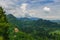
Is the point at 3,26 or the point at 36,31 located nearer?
the point at 3,26

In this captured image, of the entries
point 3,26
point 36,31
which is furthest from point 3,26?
point 36,31

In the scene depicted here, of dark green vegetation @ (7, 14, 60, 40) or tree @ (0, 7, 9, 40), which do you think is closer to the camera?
tree @ (0, 7, 9, 40)

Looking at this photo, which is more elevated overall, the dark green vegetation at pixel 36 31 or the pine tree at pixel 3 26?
the pine tree at pixel 3 26

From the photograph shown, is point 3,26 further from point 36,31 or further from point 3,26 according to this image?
point 36,31

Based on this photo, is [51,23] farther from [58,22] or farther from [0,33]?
[0,33]

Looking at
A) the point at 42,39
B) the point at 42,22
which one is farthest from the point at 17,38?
the point at 42,22

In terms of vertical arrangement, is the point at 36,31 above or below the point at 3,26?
below

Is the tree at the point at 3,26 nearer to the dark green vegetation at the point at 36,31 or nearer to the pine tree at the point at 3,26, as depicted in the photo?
the pine tree at the point at 3,26

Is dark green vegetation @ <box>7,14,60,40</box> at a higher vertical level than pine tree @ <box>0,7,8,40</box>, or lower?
lower

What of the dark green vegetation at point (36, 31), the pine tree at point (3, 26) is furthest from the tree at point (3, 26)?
the dark green vegetation at point (36, 31)

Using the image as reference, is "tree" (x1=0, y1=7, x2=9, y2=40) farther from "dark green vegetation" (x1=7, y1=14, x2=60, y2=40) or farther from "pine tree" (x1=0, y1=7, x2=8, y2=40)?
"dark green vegetation" (x1=7, y1=14, x2=60, y2=40)

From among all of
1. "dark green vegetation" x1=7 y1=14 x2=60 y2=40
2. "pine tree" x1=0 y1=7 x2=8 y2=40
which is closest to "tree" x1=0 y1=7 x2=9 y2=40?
"pine tree" x1=0 y1=7 x2=8 y2=40
